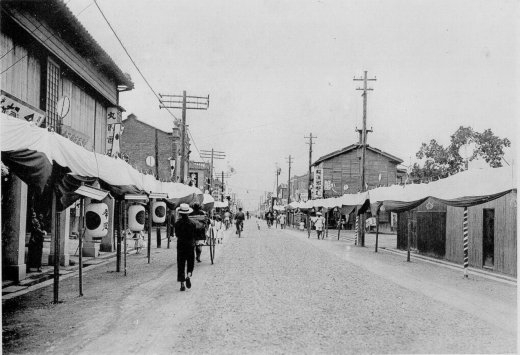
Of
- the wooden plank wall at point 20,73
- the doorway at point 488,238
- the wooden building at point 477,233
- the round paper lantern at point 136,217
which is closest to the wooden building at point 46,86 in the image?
the wooden plank wall at point 20,73

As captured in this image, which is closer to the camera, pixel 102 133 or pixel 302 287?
pixel 302 287

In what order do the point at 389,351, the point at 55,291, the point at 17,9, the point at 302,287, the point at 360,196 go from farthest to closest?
the point at 360,196 < the point at 17,9 < the point at 302,287 < the point at 55,291 < the point at 389,351

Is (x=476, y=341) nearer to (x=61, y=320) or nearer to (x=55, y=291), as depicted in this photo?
(x=61, y=320)

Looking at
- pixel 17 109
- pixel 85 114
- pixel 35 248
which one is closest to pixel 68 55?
pixel 85 114

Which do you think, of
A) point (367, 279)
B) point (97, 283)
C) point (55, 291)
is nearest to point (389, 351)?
point (55, 291)

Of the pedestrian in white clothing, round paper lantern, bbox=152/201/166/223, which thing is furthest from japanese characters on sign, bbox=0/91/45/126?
the pedestrian in white clothing

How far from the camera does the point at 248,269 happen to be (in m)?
15.2

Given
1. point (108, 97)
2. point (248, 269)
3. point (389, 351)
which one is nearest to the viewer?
point (389, 351)

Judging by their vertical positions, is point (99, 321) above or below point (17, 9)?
below

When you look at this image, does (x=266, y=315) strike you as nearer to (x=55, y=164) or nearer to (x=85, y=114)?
(x=55, y=164)

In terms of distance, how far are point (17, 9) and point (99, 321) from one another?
8.69m

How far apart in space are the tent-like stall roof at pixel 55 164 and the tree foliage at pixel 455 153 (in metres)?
25.3

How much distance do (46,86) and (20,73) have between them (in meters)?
1.42

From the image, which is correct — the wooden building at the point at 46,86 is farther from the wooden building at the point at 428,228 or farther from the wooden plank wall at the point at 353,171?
the wooden plank wall at the point at 353,171
